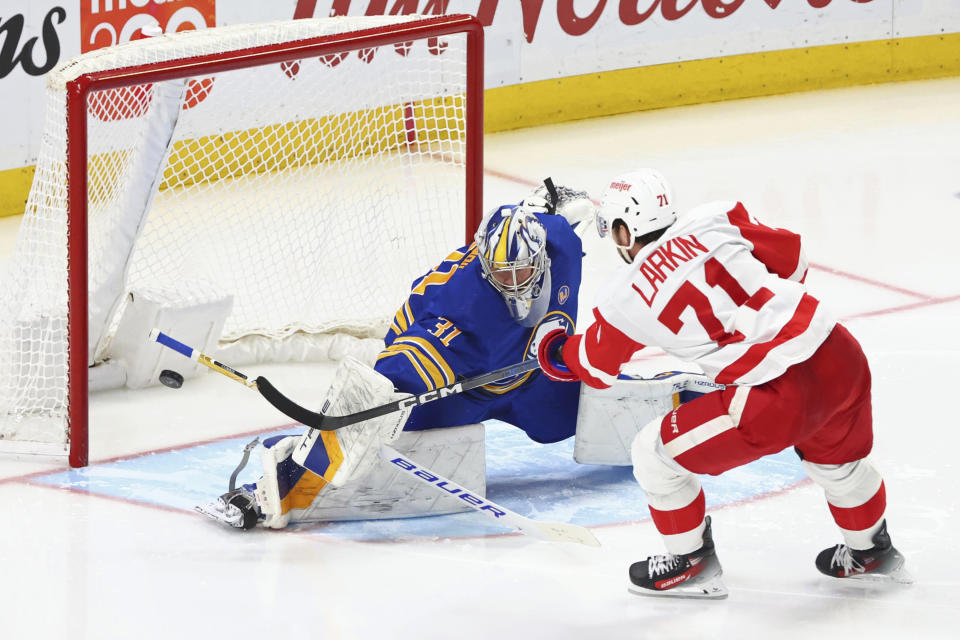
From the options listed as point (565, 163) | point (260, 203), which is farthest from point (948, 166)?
point (260, 203)

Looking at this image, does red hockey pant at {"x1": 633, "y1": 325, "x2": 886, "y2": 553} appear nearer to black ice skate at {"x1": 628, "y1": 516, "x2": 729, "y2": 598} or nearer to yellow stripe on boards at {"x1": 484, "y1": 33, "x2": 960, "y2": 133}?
black ice skate at {"x1": 628, "y1": 516, "x2": 729, "y2": 598}

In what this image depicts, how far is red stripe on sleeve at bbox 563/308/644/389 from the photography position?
306 cm

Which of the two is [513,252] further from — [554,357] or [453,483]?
[453,483]

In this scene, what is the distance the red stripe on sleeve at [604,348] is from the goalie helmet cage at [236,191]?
1.29 metres

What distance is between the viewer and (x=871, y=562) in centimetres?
321

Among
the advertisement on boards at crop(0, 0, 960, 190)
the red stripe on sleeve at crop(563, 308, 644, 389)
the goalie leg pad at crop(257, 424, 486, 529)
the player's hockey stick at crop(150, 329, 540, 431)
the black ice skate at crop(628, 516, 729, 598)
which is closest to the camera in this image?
the red stripe on sleeve at crop(563, 308, 644, 389)

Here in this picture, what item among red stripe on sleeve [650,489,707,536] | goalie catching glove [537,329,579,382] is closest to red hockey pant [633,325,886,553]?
red stripe on sleeve [650,489,707,536]

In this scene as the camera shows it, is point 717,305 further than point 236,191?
No

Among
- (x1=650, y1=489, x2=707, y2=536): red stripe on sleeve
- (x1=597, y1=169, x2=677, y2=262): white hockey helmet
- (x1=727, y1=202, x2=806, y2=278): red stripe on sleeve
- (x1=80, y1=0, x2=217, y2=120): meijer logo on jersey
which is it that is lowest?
(x1=650, y1=489, x2=707, y2=536): red stripe on sleeve

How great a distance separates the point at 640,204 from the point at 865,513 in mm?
770

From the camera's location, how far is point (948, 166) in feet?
22.6

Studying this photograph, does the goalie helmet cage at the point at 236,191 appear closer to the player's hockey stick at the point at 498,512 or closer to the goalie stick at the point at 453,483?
the goalie stick at the point at 453,483

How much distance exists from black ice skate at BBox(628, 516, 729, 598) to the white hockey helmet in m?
0.61

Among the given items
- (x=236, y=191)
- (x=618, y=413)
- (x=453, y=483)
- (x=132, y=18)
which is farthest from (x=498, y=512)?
(x=132, y=18)
